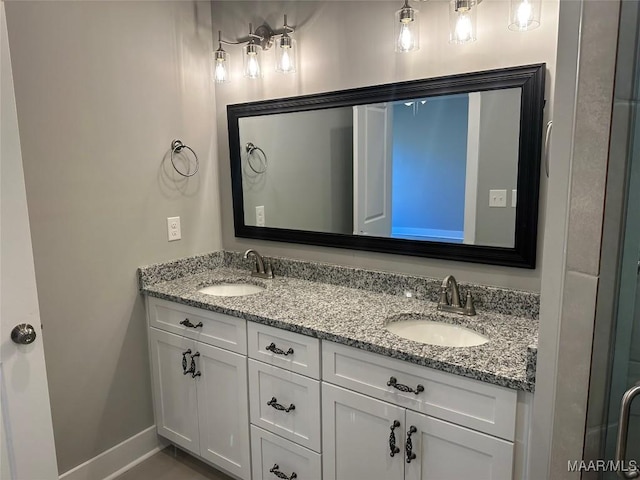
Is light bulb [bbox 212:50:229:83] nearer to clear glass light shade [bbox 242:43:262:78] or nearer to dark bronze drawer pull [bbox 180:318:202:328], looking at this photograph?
clear glass light shade [bbox 242:43:262:78]

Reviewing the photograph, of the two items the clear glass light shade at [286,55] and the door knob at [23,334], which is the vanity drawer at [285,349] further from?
the clear glass light shade at [286,55]

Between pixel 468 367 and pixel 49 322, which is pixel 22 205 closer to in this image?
pixel 49 322

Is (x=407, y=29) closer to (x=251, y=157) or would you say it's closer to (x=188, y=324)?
(x=251, y=157)

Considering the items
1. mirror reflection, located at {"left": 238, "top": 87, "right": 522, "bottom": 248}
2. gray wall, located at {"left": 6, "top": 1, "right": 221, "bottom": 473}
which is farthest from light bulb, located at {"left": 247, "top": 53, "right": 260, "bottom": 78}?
gray wall, located at {"left": 6, "top": 1, "right": 221, "bottom": 473}

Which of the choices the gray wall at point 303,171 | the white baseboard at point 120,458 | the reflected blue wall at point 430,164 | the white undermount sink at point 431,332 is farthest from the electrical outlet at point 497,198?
the white baseboard at point 120,458

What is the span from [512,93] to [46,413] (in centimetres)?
196

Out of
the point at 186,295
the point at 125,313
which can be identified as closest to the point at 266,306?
the point at 186,295

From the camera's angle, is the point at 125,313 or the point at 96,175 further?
the point at 125,313

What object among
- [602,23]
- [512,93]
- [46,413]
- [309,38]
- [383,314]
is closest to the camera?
[602,23]

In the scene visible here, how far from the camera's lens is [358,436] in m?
1.51

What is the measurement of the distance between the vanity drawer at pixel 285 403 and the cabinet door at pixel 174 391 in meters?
0.41

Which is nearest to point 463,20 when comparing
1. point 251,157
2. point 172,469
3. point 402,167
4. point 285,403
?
point 402,167

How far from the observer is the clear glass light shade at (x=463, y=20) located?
1555 millimetres

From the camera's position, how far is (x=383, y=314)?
1.69 m
